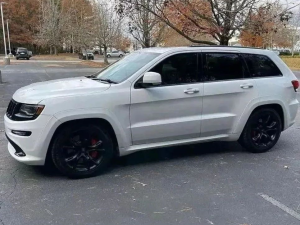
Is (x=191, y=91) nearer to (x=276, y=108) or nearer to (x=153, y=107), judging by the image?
(x=153, y=107)

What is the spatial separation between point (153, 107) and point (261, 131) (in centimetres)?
207

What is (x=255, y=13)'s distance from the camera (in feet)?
38.7

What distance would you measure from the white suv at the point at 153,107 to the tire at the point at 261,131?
0.02 meters

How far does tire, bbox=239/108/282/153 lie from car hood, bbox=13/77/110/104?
2.46m

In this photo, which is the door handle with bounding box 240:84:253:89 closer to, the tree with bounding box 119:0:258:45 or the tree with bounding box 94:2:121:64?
the tree with bounding box 119:0:258:45

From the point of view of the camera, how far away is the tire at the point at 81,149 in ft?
12.5

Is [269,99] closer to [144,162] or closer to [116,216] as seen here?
[144,162]

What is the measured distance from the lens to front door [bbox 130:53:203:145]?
13.4 ft

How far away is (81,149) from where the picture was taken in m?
3.94

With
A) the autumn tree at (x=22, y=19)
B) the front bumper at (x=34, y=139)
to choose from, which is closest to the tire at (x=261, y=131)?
the front bumper at (x=34, y=139)

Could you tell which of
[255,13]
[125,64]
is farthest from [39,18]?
[125,64]

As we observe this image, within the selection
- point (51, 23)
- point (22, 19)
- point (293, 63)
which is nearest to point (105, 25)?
point (51, 23)

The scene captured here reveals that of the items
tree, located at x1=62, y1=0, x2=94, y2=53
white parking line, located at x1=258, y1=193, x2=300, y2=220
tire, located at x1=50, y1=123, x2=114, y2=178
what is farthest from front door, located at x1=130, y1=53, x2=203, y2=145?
tree, located at x1=62, y1=0, x2=94, y2=53

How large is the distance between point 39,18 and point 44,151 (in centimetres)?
5673
